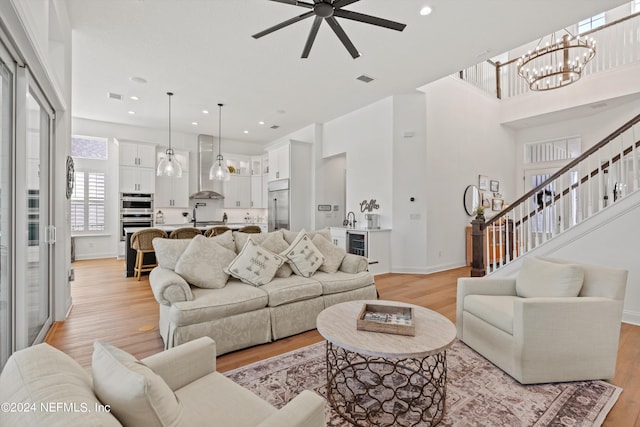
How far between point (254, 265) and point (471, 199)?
5.32 meters

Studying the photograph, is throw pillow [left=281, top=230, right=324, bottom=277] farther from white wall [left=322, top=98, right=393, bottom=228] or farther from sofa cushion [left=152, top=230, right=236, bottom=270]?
white wall [left=322, top=98, right=393, bottom=228]

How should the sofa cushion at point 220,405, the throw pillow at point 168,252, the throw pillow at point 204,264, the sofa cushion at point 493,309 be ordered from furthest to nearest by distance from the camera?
the throw pillow at point 168,252 → the throw pillow at point 204,264 → the sofa cushion at point 493,309 → the sofa cushion at point 220,405

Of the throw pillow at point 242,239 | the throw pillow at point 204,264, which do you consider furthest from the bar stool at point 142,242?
the throw pillow at point 204,264

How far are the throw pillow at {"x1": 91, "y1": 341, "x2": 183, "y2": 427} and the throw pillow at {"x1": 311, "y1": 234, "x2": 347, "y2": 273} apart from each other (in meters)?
2.64

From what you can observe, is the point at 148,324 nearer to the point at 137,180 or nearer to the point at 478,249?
the point at 478,249

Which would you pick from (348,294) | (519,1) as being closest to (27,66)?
(348,294)

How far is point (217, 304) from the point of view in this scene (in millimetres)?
2482

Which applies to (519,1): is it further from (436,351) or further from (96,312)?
(96,312)

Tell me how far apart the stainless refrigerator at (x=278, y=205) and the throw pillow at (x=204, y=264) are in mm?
4377

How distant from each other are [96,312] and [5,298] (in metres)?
1.85

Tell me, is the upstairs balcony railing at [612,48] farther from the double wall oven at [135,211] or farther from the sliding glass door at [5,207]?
the double wall oven at [135,211]

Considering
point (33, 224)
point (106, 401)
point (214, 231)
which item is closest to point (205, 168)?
point (214, 231)

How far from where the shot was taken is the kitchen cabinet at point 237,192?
28.6 feet

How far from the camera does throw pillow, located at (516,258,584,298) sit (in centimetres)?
217
